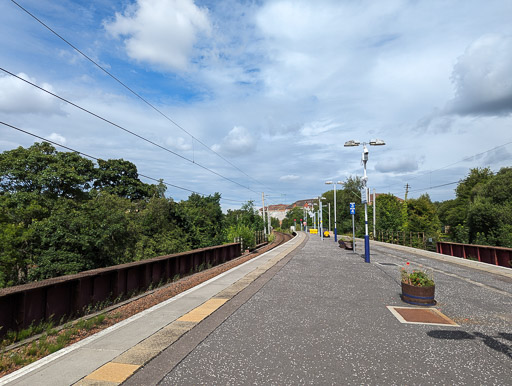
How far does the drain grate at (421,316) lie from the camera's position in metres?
7.26

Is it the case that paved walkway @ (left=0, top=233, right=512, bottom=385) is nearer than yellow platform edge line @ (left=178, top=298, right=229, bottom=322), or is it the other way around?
paved walkway @ (left=0, top=233, right=512, bottom=385)

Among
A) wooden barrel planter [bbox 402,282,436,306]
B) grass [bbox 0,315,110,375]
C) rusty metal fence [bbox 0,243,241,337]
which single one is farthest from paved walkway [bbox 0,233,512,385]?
rusty metal fence [bbox 0,243,241,337]

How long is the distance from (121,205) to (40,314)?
3479cm

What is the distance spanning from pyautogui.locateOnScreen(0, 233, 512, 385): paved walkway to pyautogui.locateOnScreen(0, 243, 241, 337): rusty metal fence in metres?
1.90

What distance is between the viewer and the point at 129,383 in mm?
4383

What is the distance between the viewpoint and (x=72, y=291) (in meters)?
8.11

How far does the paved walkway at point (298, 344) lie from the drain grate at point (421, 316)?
14 cm

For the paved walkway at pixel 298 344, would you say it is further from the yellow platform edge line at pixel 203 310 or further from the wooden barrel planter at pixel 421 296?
the wooden barrel planter at pixel 421 296

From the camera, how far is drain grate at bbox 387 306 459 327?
7258 millimetres

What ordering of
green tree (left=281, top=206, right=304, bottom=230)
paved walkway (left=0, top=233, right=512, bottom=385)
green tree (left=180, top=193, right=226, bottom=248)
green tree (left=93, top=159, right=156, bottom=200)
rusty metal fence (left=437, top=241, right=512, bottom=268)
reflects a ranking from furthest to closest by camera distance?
green tree (left=281, top=206, right=304, bottom=230)
green tree (left=93, top=159, right=156, bottom=200)
green tree (left=180, top=193, right=226, bottom=248)
rusty metal fence (left=437, top=241, right=512, bottom=268)
paved walkway (left=0, top=233, right=512, bottom=385)

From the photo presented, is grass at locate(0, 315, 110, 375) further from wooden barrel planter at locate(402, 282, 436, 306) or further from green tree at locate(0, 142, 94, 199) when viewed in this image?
green tree at locate(0, 142, 94, 199)

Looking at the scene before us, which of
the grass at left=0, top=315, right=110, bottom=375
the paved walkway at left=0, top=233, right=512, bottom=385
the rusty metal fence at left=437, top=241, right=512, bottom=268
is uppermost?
the rusty metal fence at left=437, top=241, right=512, bottom=268

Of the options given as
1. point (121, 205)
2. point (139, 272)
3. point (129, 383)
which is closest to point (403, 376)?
point (129, 383)

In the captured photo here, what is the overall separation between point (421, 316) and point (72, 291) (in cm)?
825
